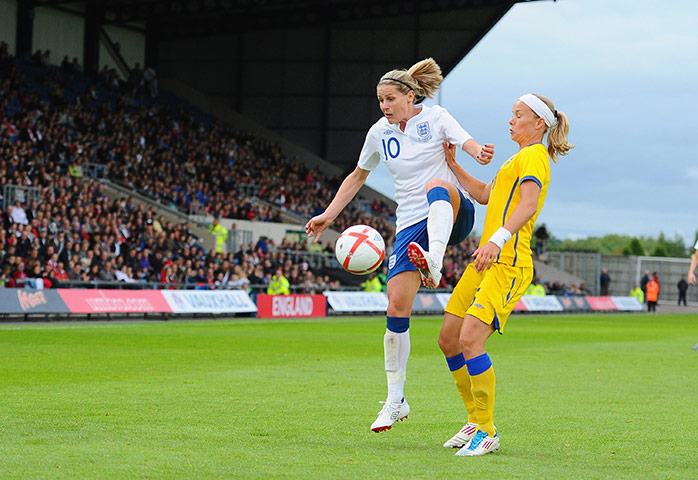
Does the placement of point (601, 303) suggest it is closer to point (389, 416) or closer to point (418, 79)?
point (418, 79)

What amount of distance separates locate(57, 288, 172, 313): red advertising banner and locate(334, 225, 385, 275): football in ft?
59.6

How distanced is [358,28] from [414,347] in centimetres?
3853

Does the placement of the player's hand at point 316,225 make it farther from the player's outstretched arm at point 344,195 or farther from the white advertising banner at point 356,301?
the white advertising banner at point 356,301

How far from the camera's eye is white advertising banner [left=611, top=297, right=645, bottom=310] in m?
50.7

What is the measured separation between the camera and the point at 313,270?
40031 mm

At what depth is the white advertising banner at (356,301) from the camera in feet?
110

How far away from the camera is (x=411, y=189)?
751 centimetres

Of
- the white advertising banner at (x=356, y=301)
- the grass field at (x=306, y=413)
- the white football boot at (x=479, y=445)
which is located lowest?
the white advertising banner at (x=356, y=301)

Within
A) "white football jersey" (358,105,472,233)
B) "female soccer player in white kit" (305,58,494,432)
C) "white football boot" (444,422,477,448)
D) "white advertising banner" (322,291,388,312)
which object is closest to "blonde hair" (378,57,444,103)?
"female soccer player in white kit" (305,58,494,432)

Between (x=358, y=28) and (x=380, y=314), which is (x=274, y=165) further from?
(x=380, y=314)

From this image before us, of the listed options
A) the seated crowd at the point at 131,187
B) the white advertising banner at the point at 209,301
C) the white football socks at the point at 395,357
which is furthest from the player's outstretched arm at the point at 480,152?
the white advertising banner at the point at 209,301

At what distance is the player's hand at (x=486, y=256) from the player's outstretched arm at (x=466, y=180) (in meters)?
1.00

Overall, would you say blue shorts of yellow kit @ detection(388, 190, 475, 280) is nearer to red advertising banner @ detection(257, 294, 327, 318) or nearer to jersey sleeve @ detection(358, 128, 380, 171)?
jersey sleeve @ detection(358, 128, 380, 171)

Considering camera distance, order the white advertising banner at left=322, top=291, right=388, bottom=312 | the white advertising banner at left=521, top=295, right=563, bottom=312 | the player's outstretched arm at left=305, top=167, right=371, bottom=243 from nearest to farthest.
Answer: the player's outstretched arm at left=305, top=167, right=371, bottom=243
the white advertising banner at left=322, top=291, right=388, bottom=312
the white advertising banner at left=521, top=295, right=563, bottom=312
